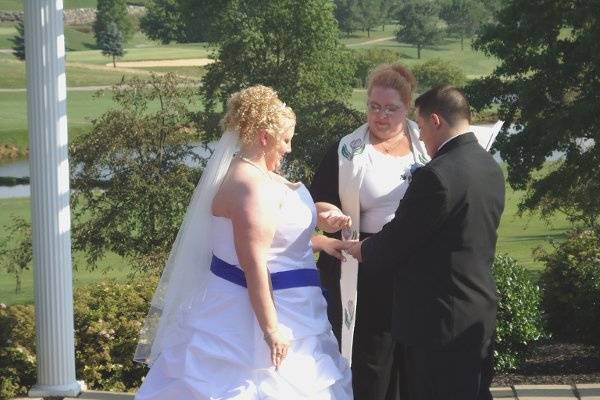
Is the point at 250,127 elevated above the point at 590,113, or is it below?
above

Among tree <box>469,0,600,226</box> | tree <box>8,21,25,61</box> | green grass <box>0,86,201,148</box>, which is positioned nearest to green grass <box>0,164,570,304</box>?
tree <box>469,0,600,226</box>

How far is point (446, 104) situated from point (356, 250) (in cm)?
71

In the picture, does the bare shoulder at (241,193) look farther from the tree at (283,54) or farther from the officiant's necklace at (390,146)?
the tree at (283,54)

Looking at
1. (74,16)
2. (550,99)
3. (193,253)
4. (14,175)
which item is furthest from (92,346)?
(74,16)

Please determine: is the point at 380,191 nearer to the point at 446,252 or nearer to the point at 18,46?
the point at 446,252

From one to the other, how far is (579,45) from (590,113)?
3.94ft

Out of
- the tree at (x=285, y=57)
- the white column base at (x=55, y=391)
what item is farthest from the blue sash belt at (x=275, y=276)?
the tree at (x=285, y=57)

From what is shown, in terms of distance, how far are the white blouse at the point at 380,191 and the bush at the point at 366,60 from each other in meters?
15.9

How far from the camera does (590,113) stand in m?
14.4

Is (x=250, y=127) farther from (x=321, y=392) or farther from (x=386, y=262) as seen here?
(x=321, y=392)

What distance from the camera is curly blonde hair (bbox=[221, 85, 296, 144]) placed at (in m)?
3.88

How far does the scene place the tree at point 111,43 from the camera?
5172 cm

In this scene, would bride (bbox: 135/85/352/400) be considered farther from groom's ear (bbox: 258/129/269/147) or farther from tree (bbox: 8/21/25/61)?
tree (bbox: 8/21/25/61)

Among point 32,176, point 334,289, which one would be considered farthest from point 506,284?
point 32,176
